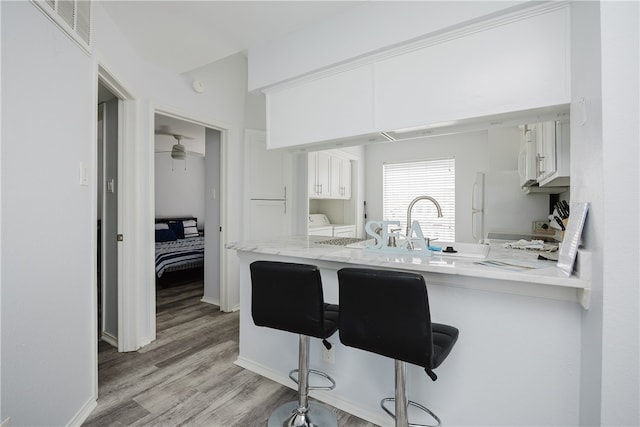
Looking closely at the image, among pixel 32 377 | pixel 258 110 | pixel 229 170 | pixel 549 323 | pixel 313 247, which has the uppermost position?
pixel 258 110

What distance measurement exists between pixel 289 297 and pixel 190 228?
5.51 m

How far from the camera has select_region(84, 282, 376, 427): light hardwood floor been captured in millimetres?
1668

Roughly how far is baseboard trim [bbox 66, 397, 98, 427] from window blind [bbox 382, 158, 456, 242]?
14.3 ft

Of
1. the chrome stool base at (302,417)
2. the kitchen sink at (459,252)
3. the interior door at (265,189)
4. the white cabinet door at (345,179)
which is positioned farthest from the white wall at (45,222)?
the white cabinet door at (345,179)

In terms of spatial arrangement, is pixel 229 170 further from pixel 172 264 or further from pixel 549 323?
pixel 549 323

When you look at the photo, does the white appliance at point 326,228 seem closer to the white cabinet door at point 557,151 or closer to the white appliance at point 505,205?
the white appliance at point 505,205

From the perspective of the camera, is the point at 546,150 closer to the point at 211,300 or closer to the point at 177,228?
the point at 211,300

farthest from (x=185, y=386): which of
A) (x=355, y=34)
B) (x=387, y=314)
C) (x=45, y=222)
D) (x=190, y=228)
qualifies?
(x=190, y=228)

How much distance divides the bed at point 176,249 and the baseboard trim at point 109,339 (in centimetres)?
135

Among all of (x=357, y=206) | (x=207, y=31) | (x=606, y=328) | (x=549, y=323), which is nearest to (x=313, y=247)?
(x=549, y=323)

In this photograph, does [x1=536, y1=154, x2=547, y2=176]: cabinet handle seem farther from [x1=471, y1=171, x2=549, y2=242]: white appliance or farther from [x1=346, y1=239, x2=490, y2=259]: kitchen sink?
[x1=471, y1=171, x2=549, y2=242]: white appliance

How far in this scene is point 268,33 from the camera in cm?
219

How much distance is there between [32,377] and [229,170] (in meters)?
2.41

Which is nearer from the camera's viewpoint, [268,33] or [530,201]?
[268,33]
